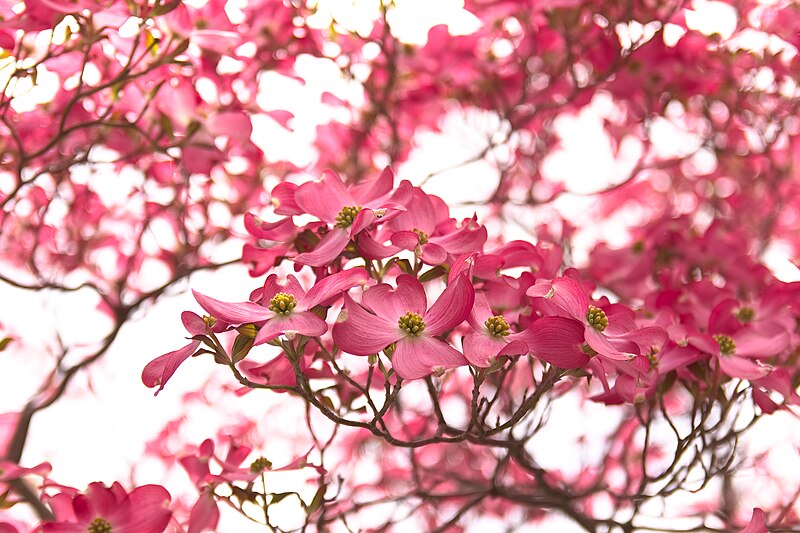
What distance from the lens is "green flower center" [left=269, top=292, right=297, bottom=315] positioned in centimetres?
82

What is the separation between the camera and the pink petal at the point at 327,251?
866 mm

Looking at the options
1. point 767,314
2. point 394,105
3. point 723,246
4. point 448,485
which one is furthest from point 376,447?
point 767,314

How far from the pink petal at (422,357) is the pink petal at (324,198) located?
20 cm

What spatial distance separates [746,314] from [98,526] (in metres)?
0.91

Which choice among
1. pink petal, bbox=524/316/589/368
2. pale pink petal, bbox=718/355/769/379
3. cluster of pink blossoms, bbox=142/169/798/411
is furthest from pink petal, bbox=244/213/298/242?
pale pink petal, bbox=718/355/769/379

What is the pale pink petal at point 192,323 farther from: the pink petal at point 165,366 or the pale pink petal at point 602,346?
the pale pink petal at point 602,346

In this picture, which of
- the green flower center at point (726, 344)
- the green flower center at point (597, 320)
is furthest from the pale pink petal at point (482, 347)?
the green flower center at point (726, 344)

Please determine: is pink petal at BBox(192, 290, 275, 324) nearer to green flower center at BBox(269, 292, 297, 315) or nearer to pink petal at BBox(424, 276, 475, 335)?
green flower center at BBox(269, 292, 297, 315)

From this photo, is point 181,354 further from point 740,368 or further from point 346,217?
point 740,368

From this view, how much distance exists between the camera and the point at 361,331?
81cm

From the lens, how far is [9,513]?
1.14 metres

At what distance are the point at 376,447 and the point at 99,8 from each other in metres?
1.28

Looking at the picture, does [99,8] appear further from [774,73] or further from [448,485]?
[448,485]

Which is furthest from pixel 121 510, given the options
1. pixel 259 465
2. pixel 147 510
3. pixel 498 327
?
pixel 498 327
